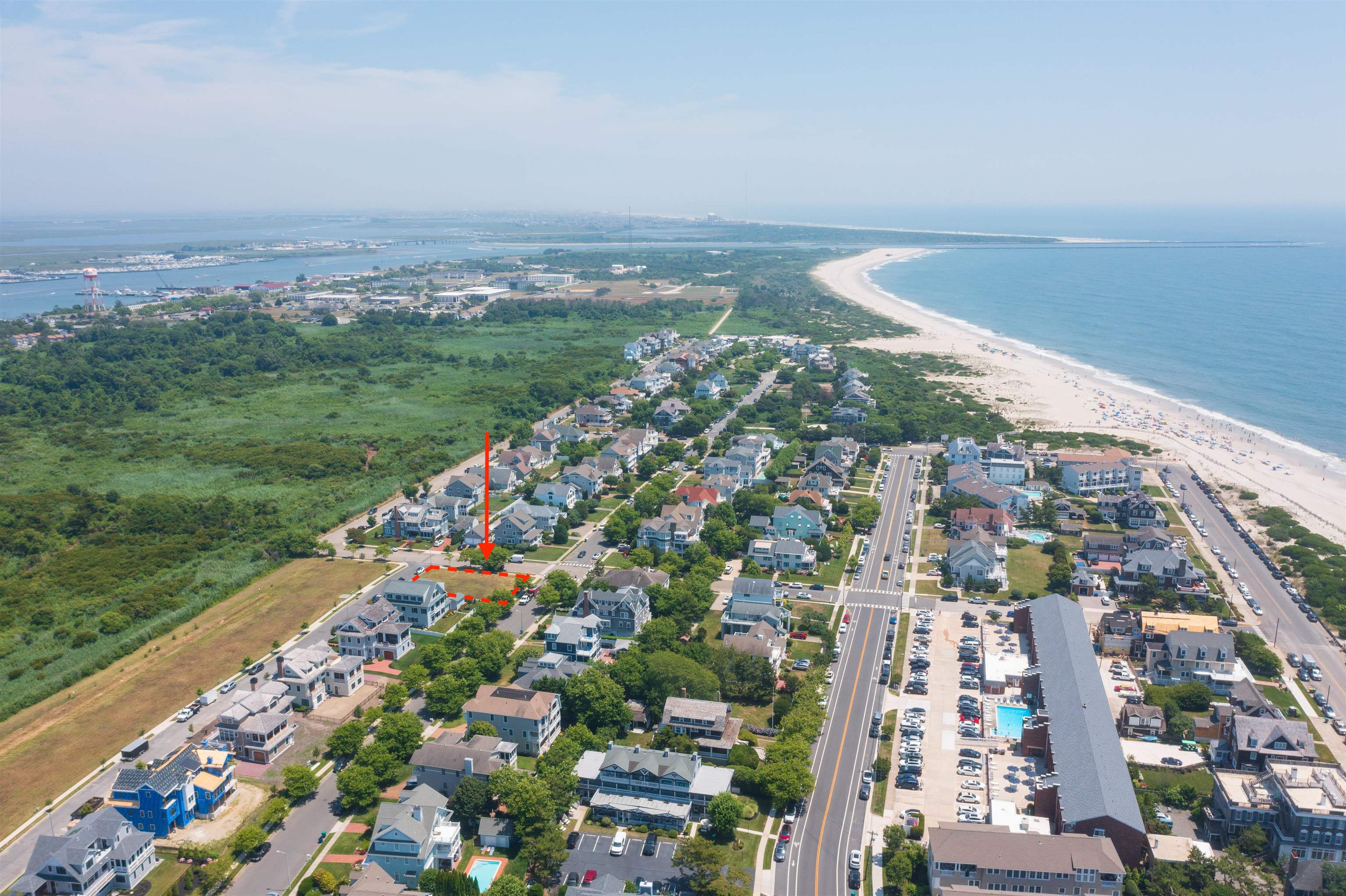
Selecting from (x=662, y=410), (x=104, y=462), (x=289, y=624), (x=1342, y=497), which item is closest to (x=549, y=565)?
A: (x=289, y=624)

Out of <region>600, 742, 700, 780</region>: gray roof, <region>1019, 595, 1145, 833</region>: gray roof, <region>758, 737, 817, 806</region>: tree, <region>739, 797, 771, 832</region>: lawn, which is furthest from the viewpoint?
<region>600, 742, 700, 780</region>: gray roof

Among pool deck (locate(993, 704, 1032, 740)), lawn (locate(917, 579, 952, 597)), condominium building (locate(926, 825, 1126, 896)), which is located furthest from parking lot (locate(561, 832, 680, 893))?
lawn (locate(917, 579, 952, 597))

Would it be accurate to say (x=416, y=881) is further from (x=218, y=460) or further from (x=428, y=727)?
(x=218, y=460)

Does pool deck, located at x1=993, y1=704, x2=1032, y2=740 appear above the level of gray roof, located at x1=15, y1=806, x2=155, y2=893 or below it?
below

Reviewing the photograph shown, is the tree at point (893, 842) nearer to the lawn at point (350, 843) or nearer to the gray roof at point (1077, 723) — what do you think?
the gray roof at point (1077, 723)

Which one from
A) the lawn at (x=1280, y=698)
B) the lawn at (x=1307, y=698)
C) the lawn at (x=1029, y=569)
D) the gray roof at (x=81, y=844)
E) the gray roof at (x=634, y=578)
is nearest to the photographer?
the gray roof at (x=81, y=844)

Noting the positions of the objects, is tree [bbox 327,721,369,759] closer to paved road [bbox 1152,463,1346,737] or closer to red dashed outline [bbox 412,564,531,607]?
red dashed outline [bbox 412,564,531,607]

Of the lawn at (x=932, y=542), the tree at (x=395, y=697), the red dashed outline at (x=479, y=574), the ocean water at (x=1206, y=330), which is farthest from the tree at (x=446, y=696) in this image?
the ocean water at (x=1206, y=330)
